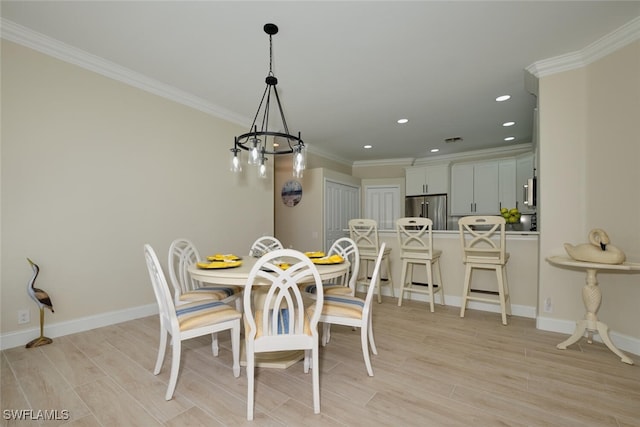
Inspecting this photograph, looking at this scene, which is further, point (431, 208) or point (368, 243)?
point (431, 208)

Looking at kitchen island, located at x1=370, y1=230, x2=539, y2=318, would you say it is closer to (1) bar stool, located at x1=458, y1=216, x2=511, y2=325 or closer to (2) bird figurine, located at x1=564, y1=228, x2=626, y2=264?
(1) bar stool, located at x1=458, y1=216, x2=511, y2=325

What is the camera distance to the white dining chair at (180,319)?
5.43 feet

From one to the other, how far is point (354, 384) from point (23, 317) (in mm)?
2736

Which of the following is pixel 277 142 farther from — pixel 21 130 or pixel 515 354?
pixel 515 354

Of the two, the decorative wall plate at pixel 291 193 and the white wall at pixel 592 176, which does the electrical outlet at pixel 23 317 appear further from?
the white wall at pixel 592 176

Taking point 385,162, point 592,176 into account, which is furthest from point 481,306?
point 385,162

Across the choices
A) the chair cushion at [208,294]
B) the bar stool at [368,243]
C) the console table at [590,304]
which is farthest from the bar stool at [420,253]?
the chair cushion at [208,294]

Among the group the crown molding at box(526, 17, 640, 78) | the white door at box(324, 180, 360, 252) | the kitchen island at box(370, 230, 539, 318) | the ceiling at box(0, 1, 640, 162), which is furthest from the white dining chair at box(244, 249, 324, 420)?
the white door at box(324, 180, 360, 252)

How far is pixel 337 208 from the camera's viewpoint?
232 inches

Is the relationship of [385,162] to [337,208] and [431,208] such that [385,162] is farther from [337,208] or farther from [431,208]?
[337,208]

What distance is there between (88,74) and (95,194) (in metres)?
1.15

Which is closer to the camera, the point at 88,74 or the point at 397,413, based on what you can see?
the point at 397,413

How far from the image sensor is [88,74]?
107 inches

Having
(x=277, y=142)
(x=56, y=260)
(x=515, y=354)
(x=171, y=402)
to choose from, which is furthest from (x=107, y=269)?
(x=515, y=354)
